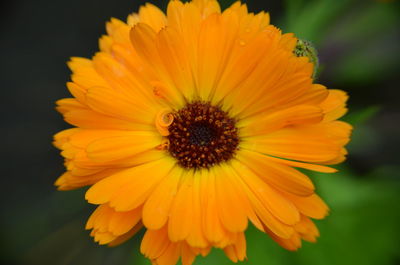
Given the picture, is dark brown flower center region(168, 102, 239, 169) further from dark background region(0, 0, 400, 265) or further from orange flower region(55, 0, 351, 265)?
dark background region(0, 0, 400, 265)

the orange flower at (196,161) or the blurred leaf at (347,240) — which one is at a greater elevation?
the orange flower at (196,161)

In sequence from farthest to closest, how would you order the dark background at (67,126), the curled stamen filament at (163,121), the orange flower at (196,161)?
1. the dark background at (67,126)
2. the curled stamen filament at (163,121)
3. the orange flower at (196,161)

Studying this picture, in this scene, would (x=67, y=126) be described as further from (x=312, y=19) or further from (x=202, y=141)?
(x=312, y=19)

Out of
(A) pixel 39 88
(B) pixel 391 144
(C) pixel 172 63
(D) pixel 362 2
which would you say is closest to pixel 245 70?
(C) pixel 172 63

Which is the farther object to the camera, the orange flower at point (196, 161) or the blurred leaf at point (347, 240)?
the blurred leaf at point (347, 240)

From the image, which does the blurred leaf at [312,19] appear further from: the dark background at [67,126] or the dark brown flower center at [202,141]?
the dark brown flower center at [202,141]

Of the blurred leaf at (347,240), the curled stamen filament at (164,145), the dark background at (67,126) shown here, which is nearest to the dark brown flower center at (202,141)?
the curled stamen filament at (164,145)

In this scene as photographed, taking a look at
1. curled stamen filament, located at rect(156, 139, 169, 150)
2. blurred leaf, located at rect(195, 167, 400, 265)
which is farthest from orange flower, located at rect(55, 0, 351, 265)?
blurred leaf, located at rect(195, 167, 400, 265)

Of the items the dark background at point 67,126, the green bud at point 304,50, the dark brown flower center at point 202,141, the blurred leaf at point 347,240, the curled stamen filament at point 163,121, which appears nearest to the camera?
the green bud at point 304,50
